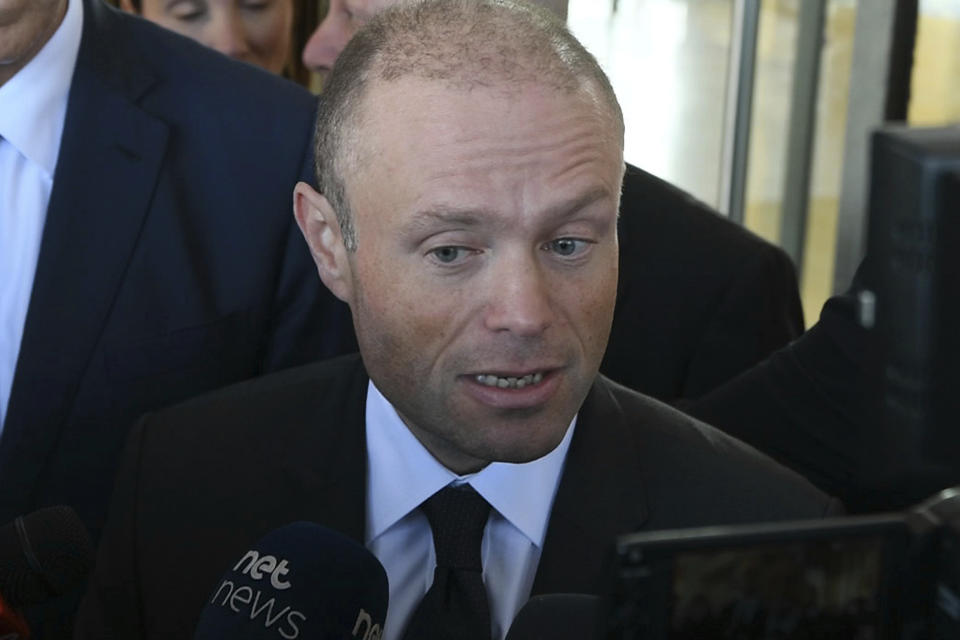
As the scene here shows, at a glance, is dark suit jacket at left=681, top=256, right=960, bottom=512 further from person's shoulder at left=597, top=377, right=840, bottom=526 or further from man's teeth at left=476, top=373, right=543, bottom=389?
man's teeth at left=476, top=373, right=543, bottom=389

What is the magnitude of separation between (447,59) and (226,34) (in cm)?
129

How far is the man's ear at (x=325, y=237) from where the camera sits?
1636 millimetres

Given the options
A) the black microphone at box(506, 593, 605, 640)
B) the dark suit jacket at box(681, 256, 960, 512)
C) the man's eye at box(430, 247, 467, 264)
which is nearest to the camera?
the black microphone at box(506, 593, 605, 640)

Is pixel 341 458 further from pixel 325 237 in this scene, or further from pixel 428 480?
pixel 325 237

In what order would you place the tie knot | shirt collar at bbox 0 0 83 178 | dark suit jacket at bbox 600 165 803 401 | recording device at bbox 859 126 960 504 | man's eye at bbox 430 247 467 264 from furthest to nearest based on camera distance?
dark suit jacket at bbox 600 165 803 401, shirt collar at bbox 0 0 83 178, the tie knot, man's eye at bbox 430 247 467 264, recording device at bbox 859 126 960 504

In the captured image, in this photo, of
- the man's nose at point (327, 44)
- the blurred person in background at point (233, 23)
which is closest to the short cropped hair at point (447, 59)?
the man's nose at point (327, 44)

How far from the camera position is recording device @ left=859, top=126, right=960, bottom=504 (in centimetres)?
88

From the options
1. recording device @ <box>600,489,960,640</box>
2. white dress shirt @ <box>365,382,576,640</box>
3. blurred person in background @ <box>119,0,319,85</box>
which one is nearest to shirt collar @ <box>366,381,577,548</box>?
white dress shirt @ <box>365,382,576,640</box>

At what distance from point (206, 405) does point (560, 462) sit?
0.43 meters

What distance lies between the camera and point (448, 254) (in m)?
1.49

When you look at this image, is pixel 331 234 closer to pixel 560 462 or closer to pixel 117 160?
pixel 560 462

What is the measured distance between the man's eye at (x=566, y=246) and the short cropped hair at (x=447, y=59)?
128mm

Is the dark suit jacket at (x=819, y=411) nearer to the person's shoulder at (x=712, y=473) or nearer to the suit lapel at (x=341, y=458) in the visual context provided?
the person's shoulder at (x=712, y=473)

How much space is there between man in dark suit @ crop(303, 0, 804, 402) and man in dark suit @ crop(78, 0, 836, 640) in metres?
0.47
